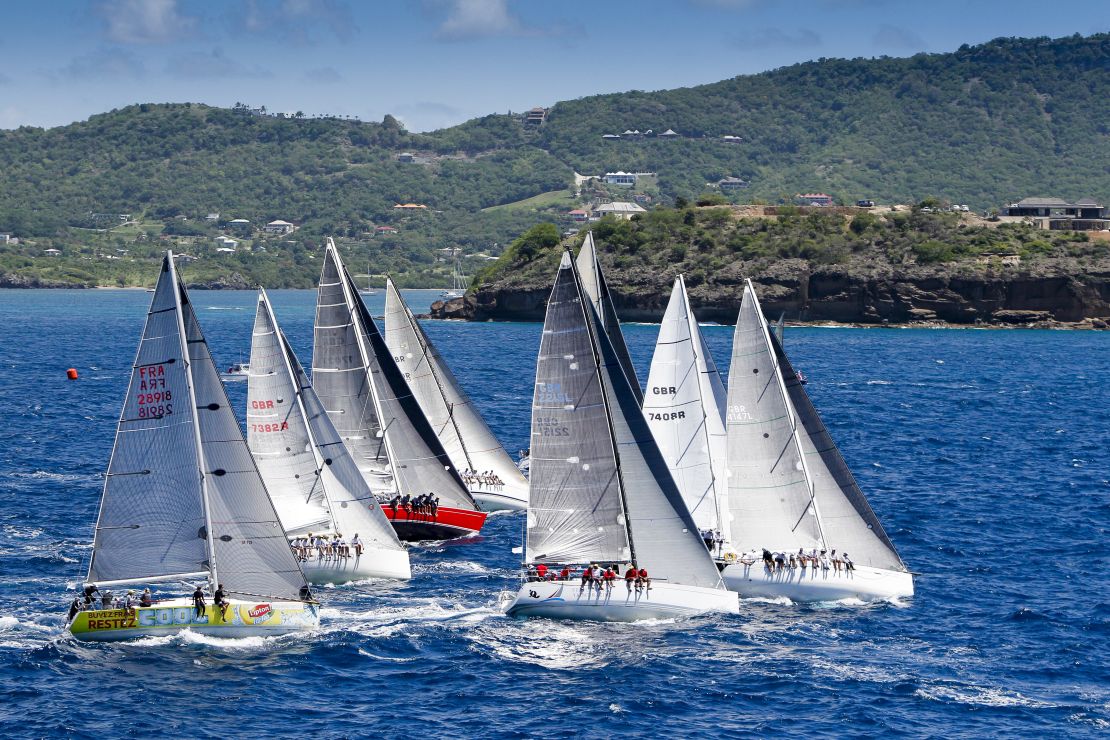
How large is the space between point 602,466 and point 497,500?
19.3 m

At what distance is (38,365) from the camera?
424 ft

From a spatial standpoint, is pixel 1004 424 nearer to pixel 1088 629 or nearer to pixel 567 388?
pixel 1088 629

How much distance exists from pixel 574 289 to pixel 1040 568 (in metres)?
21.5

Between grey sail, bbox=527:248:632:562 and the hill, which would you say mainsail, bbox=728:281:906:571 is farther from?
the hill

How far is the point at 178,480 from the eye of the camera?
40625 mm

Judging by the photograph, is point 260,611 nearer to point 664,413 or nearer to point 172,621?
point 172,621

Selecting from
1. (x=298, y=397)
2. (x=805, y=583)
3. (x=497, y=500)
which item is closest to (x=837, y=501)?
(x=805, y=583)

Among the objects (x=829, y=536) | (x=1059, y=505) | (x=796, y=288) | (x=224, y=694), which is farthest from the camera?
(x=796, y=288)

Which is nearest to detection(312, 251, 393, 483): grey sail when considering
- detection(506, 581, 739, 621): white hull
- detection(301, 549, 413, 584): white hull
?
detection(301, 549, 413, 584): white hull

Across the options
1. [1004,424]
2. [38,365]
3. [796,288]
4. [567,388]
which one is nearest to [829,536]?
[567,388]

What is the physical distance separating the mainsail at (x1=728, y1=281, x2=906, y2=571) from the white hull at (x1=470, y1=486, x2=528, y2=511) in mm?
15919

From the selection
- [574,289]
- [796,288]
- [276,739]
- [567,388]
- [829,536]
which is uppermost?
[796,288]

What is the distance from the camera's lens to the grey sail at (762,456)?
47594 millimetres

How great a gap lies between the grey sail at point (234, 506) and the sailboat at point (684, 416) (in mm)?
13999
